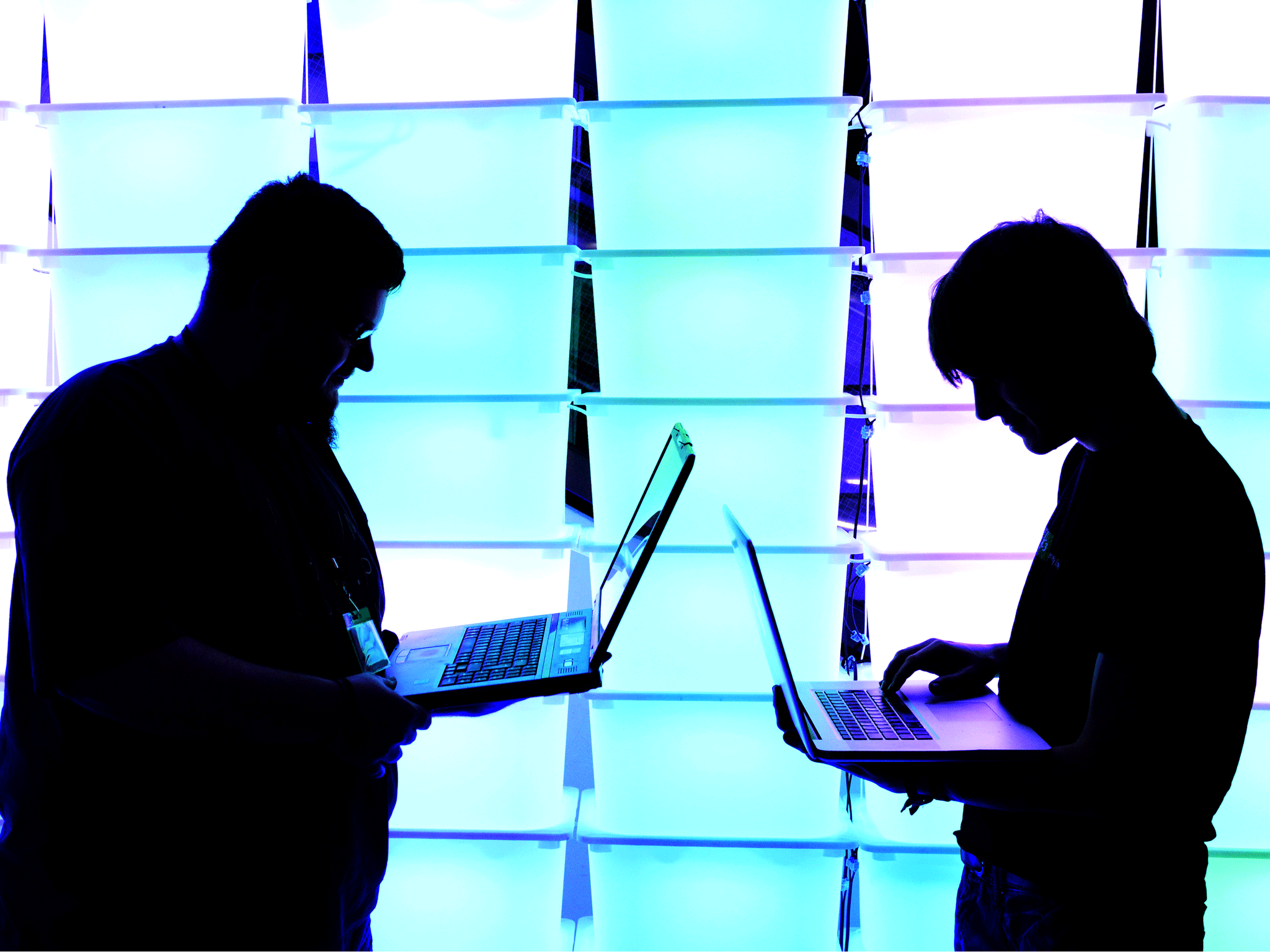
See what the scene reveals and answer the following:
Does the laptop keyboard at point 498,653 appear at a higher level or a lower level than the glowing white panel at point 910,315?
lower

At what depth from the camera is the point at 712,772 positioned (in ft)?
4.36

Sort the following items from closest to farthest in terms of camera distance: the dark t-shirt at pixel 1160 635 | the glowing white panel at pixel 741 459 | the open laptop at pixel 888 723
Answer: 1. the dark t-shirt at pixel 1160 635
2. the open laptop at pixel 888 723
3. the glowing white panel at pixel 741 459

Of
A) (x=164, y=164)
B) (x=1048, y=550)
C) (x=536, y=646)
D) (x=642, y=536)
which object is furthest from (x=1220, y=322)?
(x=164, y=164)

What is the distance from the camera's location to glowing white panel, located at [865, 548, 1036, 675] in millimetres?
1240

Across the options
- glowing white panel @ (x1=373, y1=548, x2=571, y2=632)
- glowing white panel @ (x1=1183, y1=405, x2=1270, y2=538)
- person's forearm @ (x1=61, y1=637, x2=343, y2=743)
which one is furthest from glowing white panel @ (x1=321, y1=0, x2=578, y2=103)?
glowing white panel @ (x1=1183, y1=405, x2=1270, y2=538)

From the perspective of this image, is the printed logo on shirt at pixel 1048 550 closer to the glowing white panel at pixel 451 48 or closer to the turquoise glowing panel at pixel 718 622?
the turquoise glowing panel at pixel 718 622

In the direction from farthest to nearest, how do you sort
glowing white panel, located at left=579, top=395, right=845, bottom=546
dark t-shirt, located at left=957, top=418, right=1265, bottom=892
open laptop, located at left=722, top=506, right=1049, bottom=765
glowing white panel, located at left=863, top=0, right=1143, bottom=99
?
1. glowing white panel, located at left=579, top=395, right=845, bottom=546
2. glowing white panel, located at left=863, top=0, right=1143, bottom=99
3. open laptop, located at left=722, top=506, right=1049, bottom=765
4. dark t-shirt, located at left=957, top=418, right=1265, bottom=892

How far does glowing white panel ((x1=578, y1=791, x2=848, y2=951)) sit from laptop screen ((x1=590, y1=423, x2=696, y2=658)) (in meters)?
0.40

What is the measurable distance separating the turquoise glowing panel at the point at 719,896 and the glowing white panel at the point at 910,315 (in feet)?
2.25

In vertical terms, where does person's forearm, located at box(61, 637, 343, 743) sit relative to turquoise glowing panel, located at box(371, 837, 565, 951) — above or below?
above

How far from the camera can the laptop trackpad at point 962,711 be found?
32.3 inches

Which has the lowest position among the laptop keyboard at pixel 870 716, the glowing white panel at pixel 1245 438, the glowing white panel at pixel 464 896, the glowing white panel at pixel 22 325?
the glowing white panel at pixel 464 896

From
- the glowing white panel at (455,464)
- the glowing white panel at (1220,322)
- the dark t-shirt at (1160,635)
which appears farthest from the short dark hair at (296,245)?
the glowing white panel at (1220,322)

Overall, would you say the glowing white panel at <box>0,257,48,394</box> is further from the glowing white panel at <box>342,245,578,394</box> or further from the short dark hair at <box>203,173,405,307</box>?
the short dark hair at <box>203,173,405,307</box>
